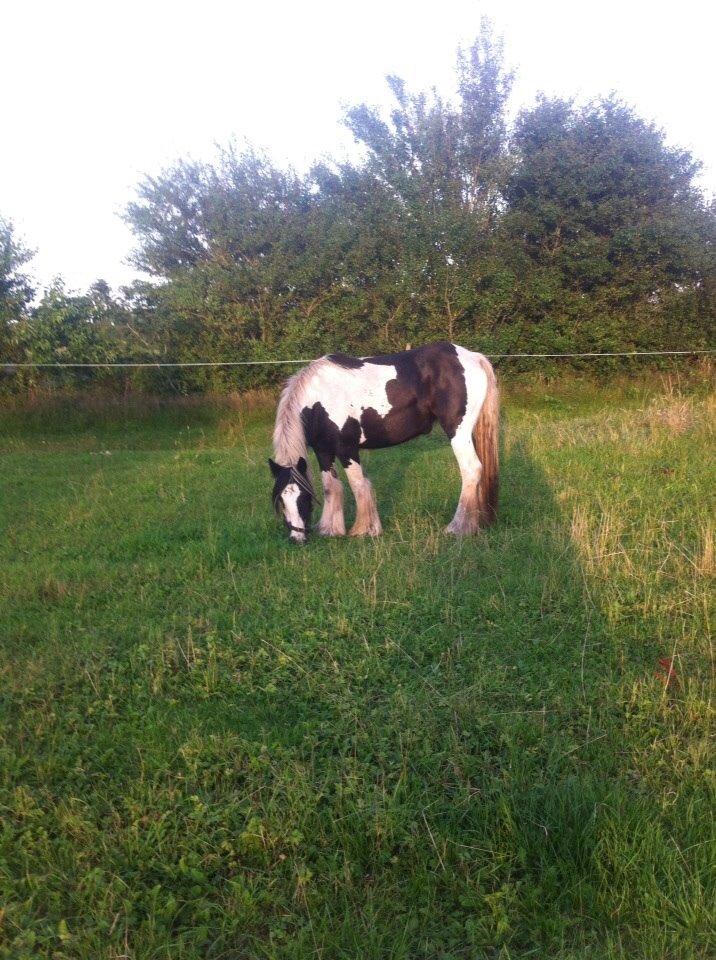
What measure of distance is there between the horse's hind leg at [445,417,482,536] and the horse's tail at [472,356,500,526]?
5cm

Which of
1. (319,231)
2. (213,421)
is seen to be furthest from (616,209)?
(213,421)

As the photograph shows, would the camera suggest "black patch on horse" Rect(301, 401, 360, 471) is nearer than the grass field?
No

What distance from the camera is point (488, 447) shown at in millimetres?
6273

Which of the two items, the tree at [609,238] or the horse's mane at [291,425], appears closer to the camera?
the horse's mane at [291,425]

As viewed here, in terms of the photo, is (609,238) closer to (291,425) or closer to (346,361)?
(346,361)

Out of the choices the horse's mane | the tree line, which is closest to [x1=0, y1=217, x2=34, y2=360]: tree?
the tree line

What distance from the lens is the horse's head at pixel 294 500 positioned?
585cm

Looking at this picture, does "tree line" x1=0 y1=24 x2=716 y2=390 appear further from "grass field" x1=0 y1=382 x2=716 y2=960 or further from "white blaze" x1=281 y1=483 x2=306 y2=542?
"grass field" x1=0 y1=382 x2=716 y2=960

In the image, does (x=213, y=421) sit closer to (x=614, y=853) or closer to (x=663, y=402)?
(x=663, y=402)

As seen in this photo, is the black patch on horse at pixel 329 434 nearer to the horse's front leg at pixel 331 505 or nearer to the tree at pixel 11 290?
the horse's front leg at pixel 331 505

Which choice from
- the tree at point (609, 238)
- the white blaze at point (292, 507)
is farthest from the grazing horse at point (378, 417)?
the tree at point (609, 238)

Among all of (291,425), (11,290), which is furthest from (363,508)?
(11,290)

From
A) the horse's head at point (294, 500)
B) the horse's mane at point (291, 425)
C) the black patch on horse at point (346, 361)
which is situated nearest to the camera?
the horse's head at point (294, 500)

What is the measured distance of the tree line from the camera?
1647 cm
